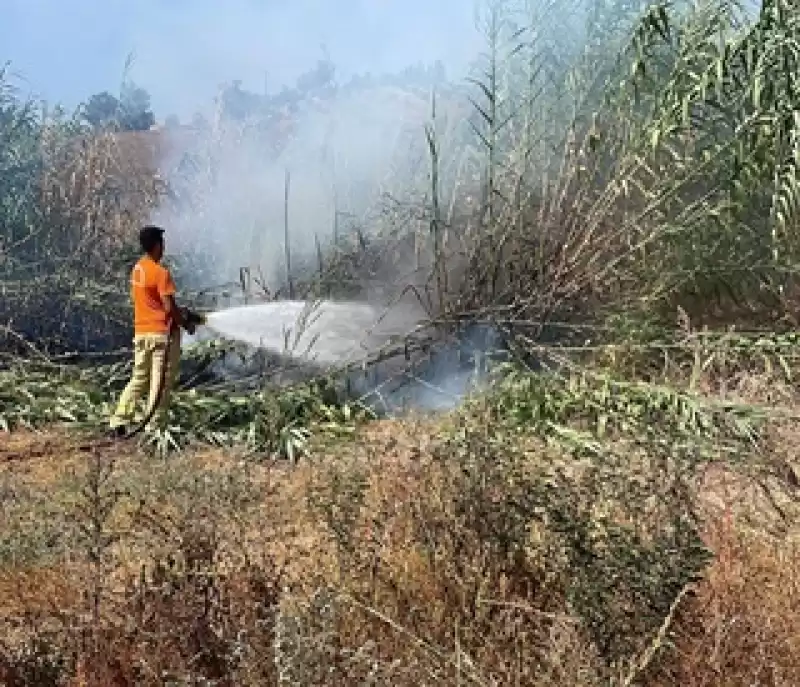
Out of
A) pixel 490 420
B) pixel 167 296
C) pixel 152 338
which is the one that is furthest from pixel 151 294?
pixel 490 420

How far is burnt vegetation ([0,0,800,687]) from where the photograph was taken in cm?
279

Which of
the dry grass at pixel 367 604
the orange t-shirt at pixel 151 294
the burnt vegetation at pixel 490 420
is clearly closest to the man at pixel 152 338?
the orange t-shirt at pixel 151 294

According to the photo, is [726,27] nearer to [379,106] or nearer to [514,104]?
[514,104]

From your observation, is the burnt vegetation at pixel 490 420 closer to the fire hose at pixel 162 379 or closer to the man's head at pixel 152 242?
the fire hose at pixel 162 379

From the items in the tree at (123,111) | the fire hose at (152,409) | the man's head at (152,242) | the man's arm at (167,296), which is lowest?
the fire hose at (152,409)

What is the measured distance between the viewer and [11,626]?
3.33 meters

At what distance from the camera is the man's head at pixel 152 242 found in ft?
20.8

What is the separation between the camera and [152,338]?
6406 mm

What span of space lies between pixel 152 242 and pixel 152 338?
60 centimetres

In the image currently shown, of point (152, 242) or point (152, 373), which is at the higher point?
point (152, 242)

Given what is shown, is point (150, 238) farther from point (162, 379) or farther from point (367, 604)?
point (367, 604)

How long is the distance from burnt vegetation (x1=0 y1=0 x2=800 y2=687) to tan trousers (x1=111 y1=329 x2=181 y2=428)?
0.26 m

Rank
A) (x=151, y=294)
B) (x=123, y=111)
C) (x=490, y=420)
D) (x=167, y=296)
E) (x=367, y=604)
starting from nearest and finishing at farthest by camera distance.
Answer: (x=367, y=604), (x=490, y=420), (x=167, y=296), (x=151, y=294), (x=123, y=111)

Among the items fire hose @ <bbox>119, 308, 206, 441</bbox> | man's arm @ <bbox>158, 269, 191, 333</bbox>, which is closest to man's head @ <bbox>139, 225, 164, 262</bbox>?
man's arm @ <bbox>158, 269, 191, 333</bbox>
